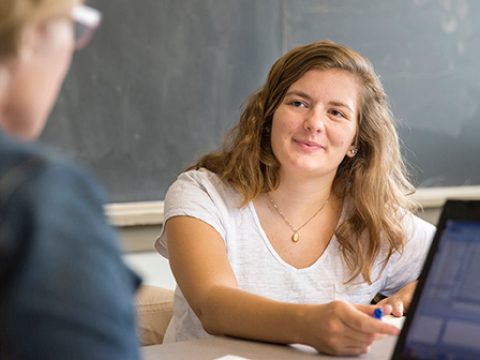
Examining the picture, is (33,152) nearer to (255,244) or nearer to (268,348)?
(268,348)

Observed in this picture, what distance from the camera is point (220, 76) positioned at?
7.18 ft

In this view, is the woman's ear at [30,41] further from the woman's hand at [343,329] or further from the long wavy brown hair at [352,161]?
the long wavy brown hair at [352,161]

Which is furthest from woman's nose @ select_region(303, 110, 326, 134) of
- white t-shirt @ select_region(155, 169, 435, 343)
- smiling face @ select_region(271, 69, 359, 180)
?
white t-shirt @ select_region(155, 169, 435, 343)

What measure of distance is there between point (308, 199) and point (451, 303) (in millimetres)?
797

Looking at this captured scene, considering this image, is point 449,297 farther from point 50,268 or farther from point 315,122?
point 315,122

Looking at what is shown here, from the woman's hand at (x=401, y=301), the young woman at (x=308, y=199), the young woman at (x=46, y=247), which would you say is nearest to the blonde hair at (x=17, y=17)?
the young woman at (x=46, y=247)

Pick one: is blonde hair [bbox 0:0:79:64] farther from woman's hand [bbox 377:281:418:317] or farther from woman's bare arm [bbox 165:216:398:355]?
woman's hand [bbox 377:281:418:317]

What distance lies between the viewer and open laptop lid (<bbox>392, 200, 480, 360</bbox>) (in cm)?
68

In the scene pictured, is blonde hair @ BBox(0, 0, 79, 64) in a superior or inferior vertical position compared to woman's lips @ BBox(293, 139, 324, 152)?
superior

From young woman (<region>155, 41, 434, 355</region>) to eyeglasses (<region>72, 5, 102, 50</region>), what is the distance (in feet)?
2.70

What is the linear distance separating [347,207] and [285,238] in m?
0.22

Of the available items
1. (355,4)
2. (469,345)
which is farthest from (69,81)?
(469,345)

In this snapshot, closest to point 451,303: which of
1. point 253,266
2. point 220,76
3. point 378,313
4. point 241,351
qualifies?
point 378,313

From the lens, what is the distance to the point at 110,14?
200 centimetres
